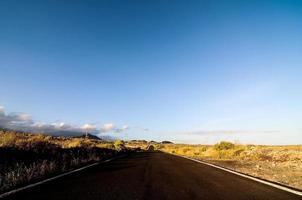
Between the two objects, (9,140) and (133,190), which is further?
(9,140)

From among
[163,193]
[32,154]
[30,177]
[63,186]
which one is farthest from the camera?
[32,154]

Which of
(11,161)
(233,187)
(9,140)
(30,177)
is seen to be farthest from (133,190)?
(9,140)

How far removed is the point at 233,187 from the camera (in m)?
8.19

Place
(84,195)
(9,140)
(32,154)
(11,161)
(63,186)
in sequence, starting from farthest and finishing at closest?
(9,140), (32,154), (11,161), (63,186), (84,195)

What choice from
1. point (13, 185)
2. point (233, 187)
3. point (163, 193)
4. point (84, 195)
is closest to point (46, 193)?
point (84, 195)

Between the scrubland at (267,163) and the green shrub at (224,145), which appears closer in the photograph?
the scrubland at (267,163)

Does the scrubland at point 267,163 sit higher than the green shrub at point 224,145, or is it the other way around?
the green shrub at point 224,145

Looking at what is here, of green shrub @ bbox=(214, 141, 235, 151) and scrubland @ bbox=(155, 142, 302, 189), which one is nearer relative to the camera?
scrubland @ bbox=(155, 142, 302, 189)

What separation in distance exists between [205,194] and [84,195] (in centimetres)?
252

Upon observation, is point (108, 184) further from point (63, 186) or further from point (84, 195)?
point (84, 195)

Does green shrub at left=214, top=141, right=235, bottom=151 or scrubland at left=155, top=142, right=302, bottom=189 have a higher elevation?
green shrub at left=214, top=141, right=235, bottom=151

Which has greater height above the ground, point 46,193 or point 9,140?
point 9,140

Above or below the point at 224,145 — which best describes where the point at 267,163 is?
below

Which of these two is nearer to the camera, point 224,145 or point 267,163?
point 267,163
